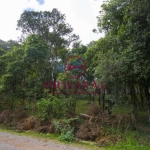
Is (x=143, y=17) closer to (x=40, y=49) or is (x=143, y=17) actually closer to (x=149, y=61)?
(x=149, y=61)

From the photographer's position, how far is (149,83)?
405 inches

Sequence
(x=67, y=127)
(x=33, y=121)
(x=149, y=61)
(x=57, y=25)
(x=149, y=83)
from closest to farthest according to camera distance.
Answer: (x=149, y=61) → (x=67, y=127) → (x=33, y=121) → (x=149, y=83) → (x=57, y=25)

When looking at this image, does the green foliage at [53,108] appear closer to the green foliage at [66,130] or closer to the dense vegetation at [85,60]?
the dense vegetation at [85,60]

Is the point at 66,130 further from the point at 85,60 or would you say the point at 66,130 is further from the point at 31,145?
the point at 85,60

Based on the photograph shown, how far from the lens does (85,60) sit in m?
13.0

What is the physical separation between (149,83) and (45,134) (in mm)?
6223

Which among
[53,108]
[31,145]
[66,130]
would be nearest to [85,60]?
[53,108]

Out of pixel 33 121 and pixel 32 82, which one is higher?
pixel 32 82

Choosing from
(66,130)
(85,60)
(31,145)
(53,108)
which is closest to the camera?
(31,145)

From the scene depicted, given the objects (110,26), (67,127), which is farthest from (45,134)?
(110,26)

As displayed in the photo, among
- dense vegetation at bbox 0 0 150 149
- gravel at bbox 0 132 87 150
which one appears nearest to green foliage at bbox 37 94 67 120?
dense vegetation at bbox 0 0 150 149

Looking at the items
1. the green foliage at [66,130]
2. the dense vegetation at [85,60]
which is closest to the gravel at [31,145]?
the green foliage at [66,130]

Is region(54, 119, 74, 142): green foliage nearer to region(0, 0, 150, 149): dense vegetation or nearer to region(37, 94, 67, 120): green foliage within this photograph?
region(0, 0, 150, 149): dense vegetation

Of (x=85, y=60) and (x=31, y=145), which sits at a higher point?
(x=85, y=60)
